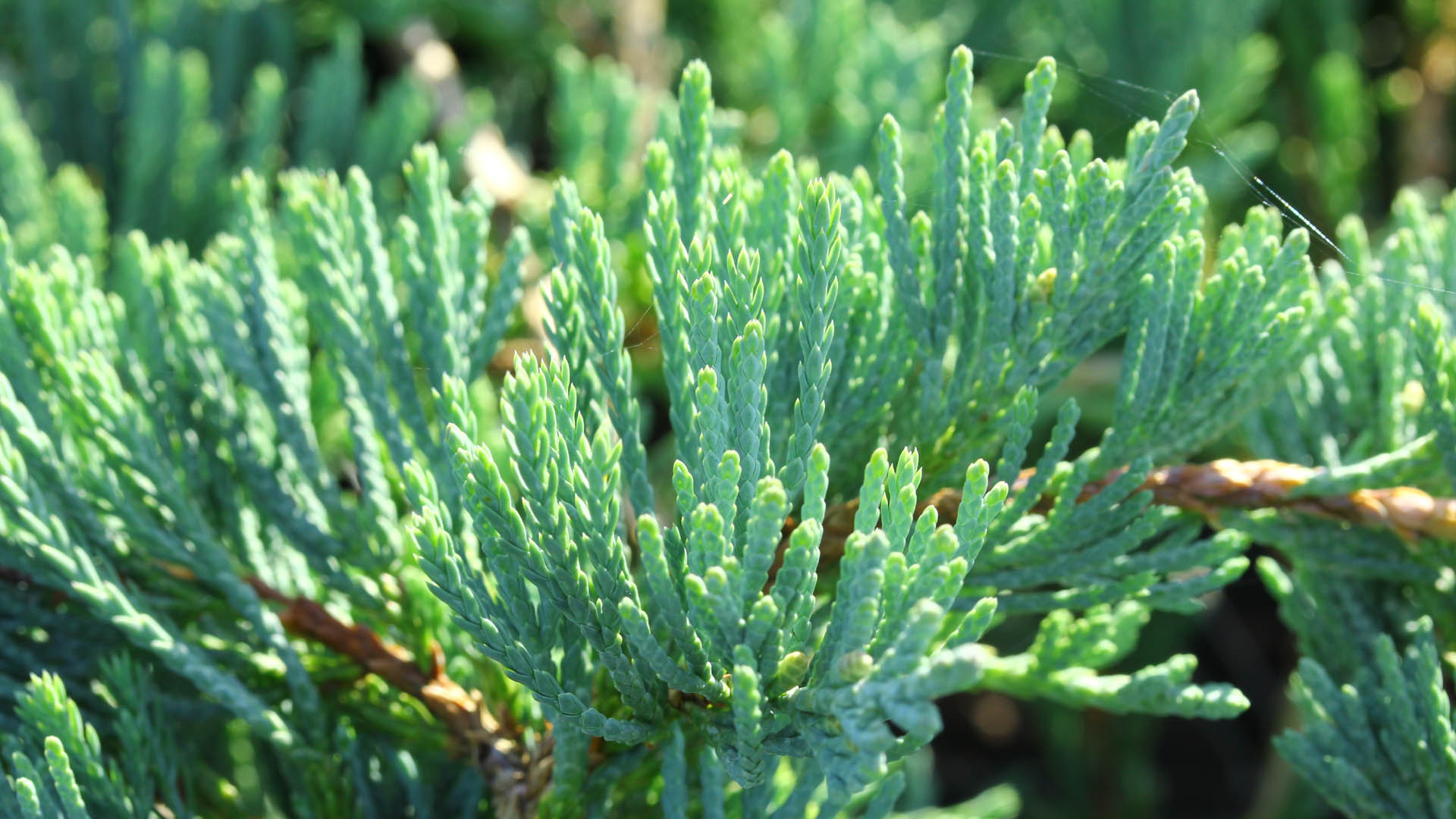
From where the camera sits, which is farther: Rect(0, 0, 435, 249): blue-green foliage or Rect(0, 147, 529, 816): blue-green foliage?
Rect(0, 0, 435, 249): blue-green foliage

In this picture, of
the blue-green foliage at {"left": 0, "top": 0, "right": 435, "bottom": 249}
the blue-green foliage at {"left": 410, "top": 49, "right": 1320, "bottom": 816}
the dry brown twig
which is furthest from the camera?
the blue-green foliage at {"left": 0, "top": 0, "right": 435, "bottom": 249}

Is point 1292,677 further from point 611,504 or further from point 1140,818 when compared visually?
point 1140,818

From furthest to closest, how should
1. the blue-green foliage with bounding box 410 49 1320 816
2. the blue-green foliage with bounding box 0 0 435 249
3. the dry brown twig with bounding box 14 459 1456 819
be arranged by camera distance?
the blue-green foliage with bounding box 0 0 435 249 < the dry brown twig with bounding box 14 459 1456 819 < the blue-green foliage with bounding box 410 49 1320 816

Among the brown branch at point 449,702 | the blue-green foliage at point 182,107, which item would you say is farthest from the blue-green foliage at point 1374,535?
the blue-green foliage at point 182,107

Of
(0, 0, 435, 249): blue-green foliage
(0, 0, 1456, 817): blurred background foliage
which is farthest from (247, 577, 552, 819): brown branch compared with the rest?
(0, 0, 435, 249): blue-green foliage

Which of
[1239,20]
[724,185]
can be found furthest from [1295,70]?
[724,185]

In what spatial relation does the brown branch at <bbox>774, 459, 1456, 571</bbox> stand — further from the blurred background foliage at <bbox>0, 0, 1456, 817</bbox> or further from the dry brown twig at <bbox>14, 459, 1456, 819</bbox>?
the blurred background foliage at <bbox>0, 0, 1456, 817</bbox>

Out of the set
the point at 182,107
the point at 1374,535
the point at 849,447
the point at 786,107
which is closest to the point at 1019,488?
the point at 849,447
